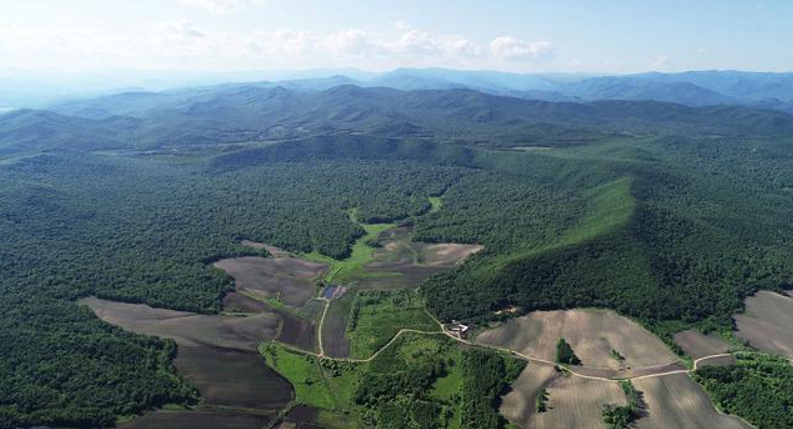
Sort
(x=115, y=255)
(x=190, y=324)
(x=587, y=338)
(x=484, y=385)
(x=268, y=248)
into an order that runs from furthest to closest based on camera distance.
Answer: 1. (x=268, y=248)
2. (x=115, y=255)
3. (x=190, y=324)
4. (x=587, y=338)
5. (x=484, y=385)

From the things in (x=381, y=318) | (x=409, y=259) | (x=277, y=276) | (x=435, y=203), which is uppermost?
(x=435, y=203)

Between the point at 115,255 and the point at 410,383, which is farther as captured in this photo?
the point at 115,255

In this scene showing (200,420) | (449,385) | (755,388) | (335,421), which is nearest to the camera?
(200,420)

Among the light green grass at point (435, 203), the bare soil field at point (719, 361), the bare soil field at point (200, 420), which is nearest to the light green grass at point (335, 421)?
the bare soil field at point (200, 420)

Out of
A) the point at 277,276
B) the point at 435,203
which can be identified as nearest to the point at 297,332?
the point at 277,276

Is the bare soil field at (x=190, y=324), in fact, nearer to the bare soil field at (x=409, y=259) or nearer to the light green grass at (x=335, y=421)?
the light green grass at (x=335, y=421)

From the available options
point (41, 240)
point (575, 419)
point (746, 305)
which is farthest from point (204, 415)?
point (746, 305)

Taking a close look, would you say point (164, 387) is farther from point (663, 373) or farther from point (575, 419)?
point (663, 373)

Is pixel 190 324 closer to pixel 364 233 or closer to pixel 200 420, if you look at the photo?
pixel 200 420
